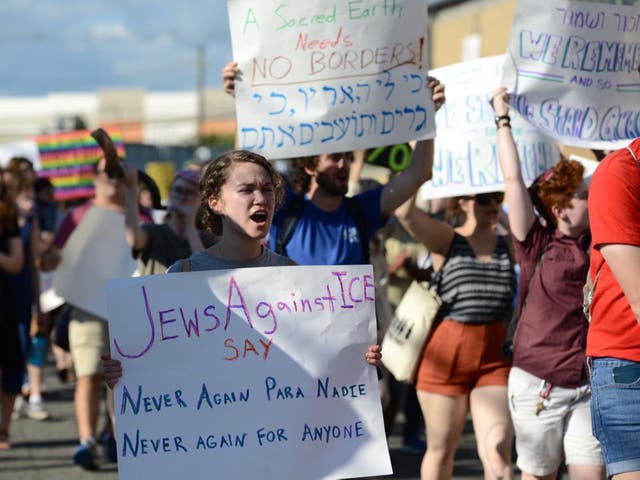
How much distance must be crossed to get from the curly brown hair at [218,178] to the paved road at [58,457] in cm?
363

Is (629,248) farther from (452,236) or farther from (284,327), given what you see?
(452,236)

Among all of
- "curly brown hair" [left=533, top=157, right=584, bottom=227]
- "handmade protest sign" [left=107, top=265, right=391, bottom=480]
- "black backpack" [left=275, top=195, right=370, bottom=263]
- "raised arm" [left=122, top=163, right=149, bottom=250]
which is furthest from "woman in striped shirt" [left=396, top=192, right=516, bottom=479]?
"handmade protest sign" [left=107, top=265, right=391, bottom=480]

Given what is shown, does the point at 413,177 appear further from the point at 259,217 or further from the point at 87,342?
the point at 87,342

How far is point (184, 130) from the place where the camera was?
83562 mm

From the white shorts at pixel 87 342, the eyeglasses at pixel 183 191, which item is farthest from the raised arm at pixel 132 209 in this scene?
the white shorts at pixel 87 342

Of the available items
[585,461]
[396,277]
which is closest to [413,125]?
[585,461]

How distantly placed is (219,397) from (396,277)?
17.6 ft

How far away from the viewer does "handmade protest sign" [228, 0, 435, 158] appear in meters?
5.36

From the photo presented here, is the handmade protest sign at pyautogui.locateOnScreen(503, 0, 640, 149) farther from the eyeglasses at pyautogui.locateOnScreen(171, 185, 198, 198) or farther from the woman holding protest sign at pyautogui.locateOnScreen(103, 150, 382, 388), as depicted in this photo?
the eyeglasses at pyautogui.locateOnScreen(171, 185, 198, 198)

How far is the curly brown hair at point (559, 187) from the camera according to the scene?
4.96m

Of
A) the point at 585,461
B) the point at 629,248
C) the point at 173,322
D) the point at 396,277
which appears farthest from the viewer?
the point at 396,277

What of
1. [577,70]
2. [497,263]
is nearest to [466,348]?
[497,263]

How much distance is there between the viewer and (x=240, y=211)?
391cm

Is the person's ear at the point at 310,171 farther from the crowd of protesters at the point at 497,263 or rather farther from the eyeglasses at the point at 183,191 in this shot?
the eyeglasses at the point at 183,191
